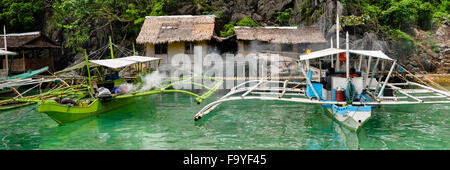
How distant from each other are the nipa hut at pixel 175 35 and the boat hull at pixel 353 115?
13793 millimetres

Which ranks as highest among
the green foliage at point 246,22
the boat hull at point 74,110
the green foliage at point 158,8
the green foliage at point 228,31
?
the green foliage at point 158,8

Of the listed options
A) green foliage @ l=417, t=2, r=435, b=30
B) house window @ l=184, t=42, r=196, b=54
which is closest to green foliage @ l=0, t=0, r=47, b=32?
house window @ l=184, t=42, r=196, b=54

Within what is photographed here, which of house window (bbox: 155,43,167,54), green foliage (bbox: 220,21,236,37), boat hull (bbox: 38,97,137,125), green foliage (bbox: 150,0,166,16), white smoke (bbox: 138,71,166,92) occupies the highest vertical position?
green foliage (bbox: 150,0,166,16)

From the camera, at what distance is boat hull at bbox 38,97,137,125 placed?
1045 centimetres

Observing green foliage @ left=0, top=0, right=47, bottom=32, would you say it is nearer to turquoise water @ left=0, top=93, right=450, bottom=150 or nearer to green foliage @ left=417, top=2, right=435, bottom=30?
turquoise water @ left=0, top=93, right=450, bottom=150

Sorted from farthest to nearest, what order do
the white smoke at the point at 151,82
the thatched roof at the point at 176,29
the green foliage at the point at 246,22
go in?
the green foliage at the point at 246,22
the thatched roof at the point at 176,29
the white smoke at the point at 151,82

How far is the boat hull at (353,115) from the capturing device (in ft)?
30.2

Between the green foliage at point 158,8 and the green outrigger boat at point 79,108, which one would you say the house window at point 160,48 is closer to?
the green foliage at point 158,8

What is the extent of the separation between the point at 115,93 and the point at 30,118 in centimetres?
373

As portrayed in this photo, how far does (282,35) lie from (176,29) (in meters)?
8.01

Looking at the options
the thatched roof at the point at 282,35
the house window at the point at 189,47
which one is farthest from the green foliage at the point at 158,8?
the thatched roof at the point at 282,35

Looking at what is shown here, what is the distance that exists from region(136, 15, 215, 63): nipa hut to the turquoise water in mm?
9027

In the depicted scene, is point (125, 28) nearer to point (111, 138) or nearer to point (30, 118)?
point (30, 118)

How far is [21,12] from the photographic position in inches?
1172
